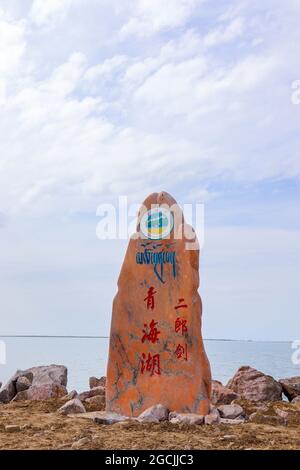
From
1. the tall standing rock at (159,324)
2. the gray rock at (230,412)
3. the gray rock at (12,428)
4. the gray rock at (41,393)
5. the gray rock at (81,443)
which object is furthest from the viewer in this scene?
the gray rock at (41,393)

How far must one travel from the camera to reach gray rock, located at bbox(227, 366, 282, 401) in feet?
36.7

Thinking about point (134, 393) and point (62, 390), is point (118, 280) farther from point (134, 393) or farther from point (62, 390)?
point (62, 390)

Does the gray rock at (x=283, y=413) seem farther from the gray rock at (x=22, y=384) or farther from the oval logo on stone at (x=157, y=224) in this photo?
the gray rock at (x=22, y=384)

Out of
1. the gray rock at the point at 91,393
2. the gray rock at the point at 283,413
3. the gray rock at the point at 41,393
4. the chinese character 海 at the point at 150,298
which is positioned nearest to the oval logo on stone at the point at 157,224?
the chinese character 海 at the point at 150,298

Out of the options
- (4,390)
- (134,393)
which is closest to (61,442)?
(134,393)

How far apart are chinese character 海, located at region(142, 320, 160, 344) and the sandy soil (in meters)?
1.41

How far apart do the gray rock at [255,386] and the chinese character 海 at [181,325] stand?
126 inches

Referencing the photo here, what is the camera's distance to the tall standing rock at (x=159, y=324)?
340 inches

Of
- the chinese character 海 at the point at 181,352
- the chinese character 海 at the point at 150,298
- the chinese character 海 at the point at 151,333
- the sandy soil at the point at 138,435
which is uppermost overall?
the chinese character 海 at the point at 150,298

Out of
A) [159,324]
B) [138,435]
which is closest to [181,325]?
[159,324]

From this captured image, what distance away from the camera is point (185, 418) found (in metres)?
7.96

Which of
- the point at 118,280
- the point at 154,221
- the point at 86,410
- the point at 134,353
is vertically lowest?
the point at 86,410

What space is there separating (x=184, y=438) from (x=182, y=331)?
1.97 metres
